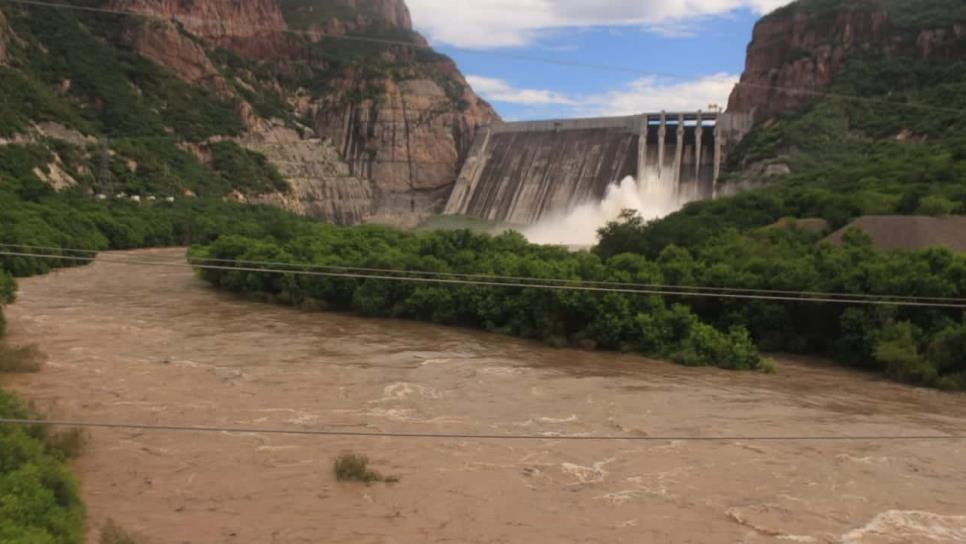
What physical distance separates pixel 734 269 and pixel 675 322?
14.5 ft

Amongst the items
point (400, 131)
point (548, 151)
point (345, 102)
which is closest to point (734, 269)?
point (548, 151)

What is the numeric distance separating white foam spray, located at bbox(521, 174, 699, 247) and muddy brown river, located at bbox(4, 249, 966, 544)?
37212mm

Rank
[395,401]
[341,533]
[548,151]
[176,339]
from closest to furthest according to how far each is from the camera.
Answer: [341,533] < [395,401] < [176,339] < [548,151]

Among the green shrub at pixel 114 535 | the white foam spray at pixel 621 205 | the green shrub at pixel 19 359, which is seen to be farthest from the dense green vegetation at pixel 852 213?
the green shrub at pixel 114 535

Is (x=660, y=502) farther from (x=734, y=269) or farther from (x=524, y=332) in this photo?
(x=734, y=269)

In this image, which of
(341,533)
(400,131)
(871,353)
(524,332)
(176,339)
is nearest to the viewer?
(341,533)

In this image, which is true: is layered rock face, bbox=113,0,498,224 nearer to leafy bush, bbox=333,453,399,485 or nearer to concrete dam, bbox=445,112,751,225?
concrete dam, bbox=445,112,751,225

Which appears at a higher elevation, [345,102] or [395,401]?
[345,102]

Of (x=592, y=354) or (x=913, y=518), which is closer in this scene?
(x=913, y=518)

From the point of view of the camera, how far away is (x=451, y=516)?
12305 millimetres

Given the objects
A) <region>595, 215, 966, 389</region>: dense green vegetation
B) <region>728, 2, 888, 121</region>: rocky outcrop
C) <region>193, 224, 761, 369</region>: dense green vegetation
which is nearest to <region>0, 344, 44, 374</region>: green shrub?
<region>193, 224, 761, 369</region>: dense green vegetation

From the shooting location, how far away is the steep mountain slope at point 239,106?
66125 millimetres

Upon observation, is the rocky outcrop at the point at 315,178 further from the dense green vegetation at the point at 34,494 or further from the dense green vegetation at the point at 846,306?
the dense green vegetation at the point at 34,494

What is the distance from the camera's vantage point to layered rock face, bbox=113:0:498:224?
8081 cm
